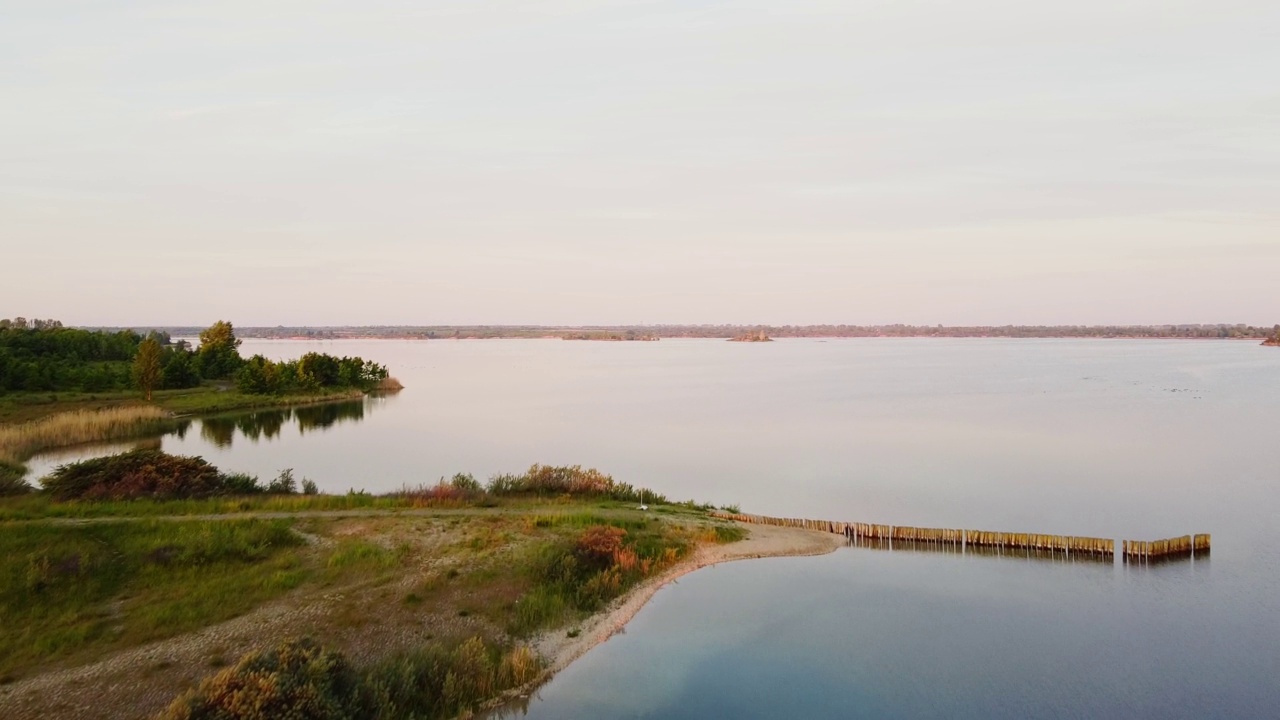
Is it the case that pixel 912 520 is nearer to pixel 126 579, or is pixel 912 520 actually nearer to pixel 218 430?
pixel 126 579

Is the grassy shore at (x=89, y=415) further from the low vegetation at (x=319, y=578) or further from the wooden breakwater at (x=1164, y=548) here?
the wooden breakwater at (x=1164, y=548)

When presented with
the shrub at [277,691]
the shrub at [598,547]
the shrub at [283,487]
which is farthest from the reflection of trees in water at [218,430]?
the shrub at [277,691]

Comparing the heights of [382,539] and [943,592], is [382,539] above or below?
above

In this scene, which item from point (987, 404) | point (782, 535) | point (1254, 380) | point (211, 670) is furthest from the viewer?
point (1254, 380)

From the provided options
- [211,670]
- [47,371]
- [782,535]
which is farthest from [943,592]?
[47,371]

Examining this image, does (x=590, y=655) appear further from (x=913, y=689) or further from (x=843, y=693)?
(x=913, y=689)
